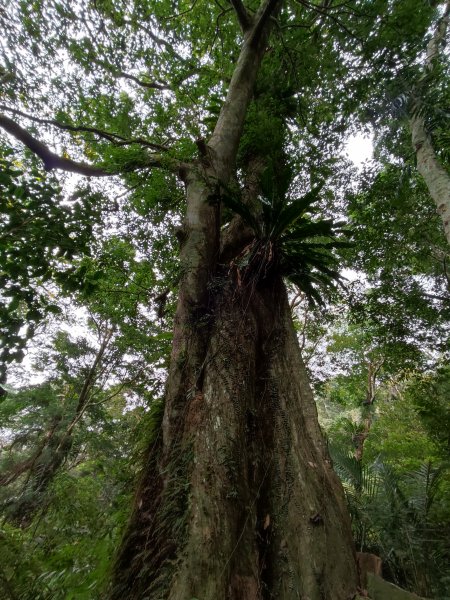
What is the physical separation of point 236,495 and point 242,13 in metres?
5.99

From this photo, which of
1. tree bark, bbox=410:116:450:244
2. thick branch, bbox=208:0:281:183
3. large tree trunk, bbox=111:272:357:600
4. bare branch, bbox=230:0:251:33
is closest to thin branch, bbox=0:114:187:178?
thick branch, bbox=208:0:281:183

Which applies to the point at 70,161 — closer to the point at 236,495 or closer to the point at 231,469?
the point at 231,469

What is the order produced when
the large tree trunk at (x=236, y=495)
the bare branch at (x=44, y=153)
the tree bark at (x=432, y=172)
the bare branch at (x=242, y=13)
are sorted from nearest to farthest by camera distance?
the large tree trunk at (x=236, y=495) < the bare branch at (x=44, y=153) < the tree bark at (x=432, y=172) < the bare branch at (x=242, y=13)

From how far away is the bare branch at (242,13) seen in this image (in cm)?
434

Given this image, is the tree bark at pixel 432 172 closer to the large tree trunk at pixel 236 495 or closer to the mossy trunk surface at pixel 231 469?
the mossy trunk surface at pixel 231 469

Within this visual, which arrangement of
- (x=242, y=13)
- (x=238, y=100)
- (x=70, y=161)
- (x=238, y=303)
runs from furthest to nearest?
(x=242, y=13) < (x=238, y=100) < (x=70, y=161) < (x=238, y=303)

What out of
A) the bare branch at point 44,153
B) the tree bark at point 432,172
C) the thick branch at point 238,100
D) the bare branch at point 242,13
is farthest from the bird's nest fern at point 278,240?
Answer: the bare branch at point 242,13

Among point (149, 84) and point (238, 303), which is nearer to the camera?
point (238, 303)

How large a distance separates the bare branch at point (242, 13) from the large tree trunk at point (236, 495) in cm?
462

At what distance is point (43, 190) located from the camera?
73.5 inches

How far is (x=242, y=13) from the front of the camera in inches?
177

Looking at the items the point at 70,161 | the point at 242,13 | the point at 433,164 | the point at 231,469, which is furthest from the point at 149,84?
the point at 231,469

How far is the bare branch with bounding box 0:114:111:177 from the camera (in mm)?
2643

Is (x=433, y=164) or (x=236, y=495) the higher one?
(x=433, y=164)
